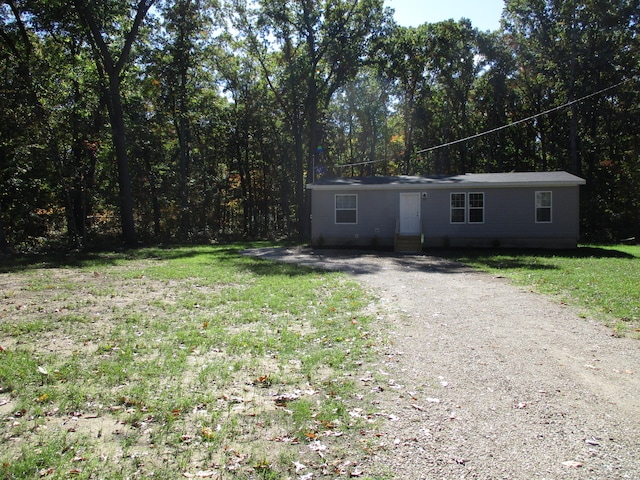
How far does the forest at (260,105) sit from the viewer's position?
64.2ft

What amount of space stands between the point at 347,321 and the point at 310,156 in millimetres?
20645

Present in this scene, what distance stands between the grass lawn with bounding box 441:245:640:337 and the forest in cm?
1027

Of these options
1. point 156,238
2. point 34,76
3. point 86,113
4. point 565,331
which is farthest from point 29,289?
A: point 156,238

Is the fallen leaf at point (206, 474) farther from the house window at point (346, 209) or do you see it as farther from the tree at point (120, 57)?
the tree at point (120, 57)

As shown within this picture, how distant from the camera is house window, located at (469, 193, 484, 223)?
1778 centimetres

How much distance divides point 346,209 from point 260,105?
1477 centimetres

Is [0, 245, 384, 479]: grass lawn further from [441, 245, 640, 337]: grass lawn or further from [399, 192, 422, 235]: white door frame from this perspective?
[399, 192, 422, 235]: white door frame

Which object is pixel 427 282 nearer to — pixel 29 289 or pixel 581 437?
pixel 581 437

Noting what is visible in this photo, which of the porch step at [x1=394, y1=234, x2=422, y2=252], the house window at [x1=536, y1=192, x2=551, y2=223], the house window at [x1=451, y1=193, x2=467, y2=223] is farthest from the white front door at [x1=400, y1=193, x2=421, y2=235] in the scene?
the house window at [x1=536, y1=192, x2=551, y2=223]

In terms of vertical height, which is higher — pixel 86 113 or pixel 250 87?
pixel 250 87

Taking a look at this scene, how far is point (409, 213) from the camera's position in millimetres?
18234

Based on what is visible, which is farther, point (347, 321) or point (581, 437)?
point (347, 321)

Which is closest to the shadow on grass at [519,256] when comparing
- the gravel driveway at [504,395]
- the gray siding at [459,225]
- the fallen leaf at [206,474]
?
the gray siding at [459,225]

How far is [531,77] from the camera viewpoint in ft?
95.2
